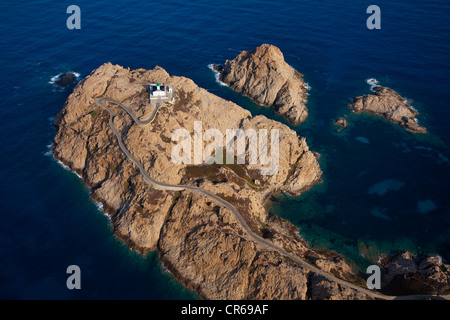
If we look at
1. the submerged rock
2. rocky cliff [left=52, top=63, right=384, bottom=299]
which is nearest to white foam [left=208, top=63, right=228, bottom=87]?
rocky cliff [left=52, top=63, right=384, bottom=299]

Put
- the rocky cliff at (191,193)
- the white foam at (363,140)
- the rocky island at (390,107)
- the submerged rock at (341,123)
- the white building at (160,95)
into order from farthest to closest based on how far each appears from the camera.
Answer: the submerged rock at (341,123) → the rocky island at (390,107) → the white foam at (363,140) → the white building at (160,95) → the rocky cliff at (191,193)

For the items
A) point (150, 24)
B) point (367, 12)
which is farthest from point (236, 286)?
point (367, 12)

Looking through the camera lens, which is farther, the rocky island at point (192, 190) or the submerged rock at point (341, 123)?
the submerged rock at point (341, 123)

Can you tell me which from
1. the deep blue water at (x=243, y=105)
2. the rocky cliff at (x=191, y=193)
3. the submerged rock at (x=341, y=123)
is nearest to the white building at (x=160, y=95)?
the rocky cliff at (x=191, y=193)

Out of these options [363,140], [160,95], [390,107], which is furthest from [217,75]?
[390,107]

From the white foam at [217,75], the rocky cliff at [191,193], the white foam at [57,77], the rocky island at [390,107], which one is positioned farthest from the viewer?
the white foam at [217,75]

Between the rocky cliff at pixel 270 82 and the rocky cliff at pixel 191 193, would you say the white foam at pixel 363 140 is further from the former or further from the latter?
the rocky cliff at pixel 191 193

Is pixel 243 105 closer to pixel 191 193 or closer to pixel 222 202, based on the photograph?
pixel 191 193

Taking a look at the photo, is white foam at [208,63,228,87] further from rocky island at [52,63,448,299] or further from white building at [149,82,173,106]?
white building at [149,82,173,106]
